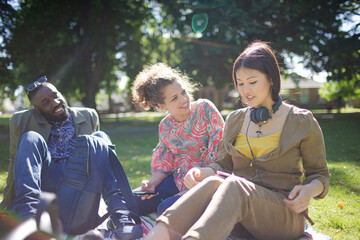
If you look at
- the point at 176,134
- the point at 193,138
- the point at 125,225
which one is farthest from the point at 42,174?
the point at 193,138

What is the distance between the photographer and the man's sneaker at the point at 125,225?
2.52m

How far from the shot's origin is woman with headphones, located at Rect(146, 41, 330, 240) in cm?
185

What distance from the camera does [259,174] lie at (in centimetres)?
229

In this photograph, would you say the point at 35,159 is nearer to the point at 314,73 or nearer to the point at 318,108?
the point at 314,73

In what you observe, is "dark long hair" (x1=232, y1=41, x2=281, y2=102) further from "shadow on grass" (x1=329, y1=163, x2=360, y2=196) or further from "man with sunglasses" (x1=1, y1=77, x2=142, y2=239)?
"shadow on grass" (x1=329, y1=163, x2=360, y2=196)

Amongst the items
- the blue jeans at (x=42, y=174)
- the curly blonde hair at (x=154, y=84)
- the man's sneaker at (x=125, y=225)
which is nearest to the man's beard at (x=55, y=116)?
the blue jeans at (x=42, y=174)

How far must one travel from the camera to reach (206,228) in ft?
5.51

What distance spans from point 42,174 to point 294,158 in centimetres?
226

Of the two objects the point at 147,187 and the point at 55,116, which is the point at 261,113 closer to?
the point at 147,187

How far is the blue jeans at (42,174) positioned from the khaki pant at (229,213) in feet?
3.45

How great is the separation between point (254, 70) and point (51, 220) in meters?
1.78

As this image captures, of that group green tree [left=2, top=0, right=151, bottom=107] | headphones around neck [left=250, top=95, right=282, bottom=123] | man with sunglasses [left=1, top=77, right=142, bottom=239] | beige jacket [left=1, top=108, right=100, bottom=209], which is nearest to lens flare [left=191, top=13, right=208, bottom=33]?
green tree [left=2, top=0, right=151, bottom=107]

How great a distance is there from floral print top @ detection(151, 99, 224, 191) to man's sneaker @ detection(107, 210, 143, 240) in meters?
0.64

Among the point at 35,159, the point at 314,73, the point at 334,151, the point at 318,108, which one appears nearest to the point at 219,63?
the point at 314,73
